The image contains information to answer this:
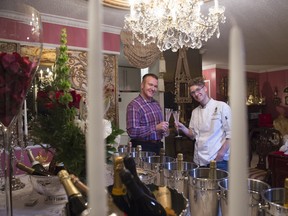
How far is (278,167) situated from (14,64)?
2.90m

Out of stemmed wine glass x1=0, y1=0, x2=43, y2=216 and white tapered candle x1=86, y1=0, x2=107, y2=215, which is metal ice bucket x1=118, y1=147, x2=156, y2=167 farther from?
white tapered candle x1=86, y1=0, x2=107, y2=215

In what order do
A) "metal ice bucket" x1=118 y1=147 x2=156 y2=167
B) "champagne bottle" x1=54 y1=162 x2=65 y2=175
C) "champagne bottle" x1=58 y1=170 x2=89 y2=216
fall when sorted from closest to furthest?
"champagne bottle" x1=58 y1=170 x2=89 y2=216
"champagne bottle" x1=54 y1=162 x2=65 y2=175
"metal ice bucket" x1=118 y1=147 x2=156 y2=167

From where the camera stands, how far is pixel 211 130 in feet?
7.00

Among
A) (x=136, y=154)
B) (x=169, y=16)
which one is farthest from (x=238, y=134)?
(x=169, y=16)

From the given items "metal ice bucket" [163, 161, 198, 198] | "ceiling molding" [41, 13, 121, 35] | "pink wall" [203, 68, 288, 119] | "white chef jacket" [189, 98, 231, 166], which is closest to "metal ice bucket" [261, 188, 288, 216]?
"metal ice bucket" [163, 161, 198, 198]

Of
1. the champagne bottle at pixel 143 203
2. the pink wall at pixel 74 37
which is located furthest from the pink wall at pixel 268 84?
the champagne bottle at pixel 143 203

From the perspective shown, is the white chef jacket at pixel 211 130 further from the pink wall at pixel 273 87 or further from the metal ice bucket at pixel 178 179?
the pink wall at pixel 273 87

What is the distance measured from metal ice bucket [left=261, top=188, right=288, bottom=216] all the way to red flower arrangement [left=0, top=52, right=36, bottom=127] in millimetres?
685

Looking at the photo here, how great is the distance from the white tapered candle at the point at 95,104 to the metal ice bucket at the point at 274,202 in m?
0.49

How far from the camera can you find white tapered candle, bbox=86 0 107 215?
0.16 m

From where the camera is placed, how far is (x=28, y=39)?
0.76 metres

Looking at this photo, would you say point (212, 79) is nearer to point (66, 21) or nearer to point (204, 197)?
point (66, 21)

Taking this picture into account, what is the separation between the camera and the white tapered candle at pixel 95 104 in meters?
0.16

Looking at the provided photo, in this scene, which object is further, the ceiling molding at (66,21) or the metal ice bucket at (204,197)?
the ceiling molding at (66,21)
